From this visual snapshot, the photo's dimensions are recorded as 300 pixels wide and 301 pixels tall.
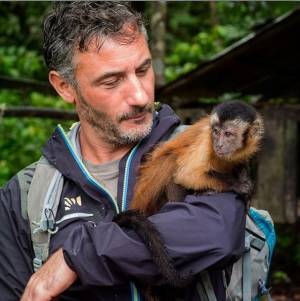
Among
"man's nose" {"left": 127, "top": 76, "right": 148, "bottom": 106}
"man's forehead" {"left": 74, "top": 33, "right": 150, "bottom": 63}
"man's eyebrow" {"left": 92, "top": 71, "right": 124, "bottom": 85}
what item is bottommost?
"man's nose" {"left": 127, "top": 76, "right": 148, "bottom": 106}

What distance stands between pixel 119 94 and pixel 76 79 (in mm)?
276

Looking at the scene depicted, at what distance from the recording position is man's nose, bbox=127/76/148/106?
8.57 feet

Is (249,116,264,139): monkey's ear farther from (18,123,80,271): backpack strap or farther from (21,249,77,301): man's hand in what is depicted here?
(21,249,77,301): man's hand

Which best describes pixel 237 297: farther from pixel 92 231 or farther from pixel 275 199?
pixel 275 199

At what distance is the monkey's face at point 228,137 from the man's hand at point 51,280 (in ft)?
3.35

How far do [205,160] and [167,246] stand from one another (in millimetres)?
898

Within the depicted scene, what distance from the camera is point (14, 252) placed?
2.62 metres

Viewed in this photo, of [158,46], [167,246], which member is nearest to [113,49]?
[167,246]

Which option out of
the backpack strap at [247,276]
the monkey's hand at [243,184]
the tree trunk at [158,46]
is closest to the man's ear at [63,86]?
the monkey's hand at [243,184]

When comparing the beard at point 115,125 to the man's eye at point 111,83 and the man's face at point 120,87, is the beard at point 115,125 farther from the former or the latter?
the man's eye at point 111,83

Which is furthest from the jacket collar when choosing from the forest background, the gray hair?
the forest background

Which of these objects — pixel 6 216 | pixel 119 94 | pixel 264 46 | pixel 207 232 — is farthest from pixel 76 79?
pixel 264 46

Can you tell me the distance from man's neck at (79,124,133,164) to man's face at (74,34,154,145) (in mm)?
69

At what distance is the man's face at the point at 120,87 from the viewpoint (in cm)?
262
